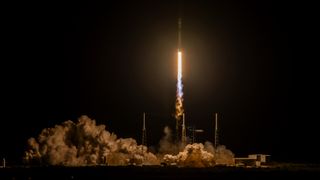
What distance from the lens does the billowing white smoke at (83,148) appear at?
188 m

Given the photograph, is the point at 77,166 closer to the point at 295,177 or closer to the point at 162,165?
the point at 162,165

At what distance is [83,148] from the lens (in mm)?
191750

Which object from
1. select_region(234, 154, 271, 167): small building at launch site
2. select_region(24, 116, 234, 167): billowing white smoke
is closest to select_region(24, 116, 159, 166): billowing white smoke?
select_region(24, 116, 234, 167): billowing white smoke

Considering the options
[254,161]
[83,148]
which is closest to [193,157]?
[254,161]

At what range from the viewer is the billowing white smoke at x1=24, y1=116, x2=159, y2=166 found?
617 ft

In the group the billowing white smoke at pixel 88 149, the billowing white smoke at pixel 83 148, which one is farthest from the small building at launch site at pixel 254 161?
the billowing white smoke at pixel 83 148

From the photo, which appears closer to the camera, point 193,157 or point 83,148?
point 193,157

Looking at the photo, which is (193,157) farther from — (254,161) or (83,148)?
(83,148)

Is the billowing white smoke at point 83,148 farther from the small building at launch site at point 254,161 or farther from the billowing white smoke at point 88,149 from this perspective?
the small building at launch site at point 254,161

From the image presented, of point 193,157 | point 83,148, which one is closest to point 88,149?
point 83,148

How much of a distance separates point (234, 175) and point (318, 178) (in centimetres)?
2074

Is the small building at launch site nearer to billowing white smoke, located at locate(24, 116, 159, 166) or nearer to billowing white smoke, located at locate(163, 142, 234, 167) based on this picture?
billowing white smoke, located at locate(163, 142, 234, 167)

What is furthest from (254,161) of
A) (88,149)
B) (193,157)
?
(88,149)

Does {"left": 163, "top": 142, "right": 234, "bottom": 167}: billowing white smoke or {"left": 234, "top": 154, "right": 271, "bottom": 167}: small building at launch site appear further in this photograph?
{"left": 234, "top": 154, "right": 271, "bottom": 167}: small building at launch site
